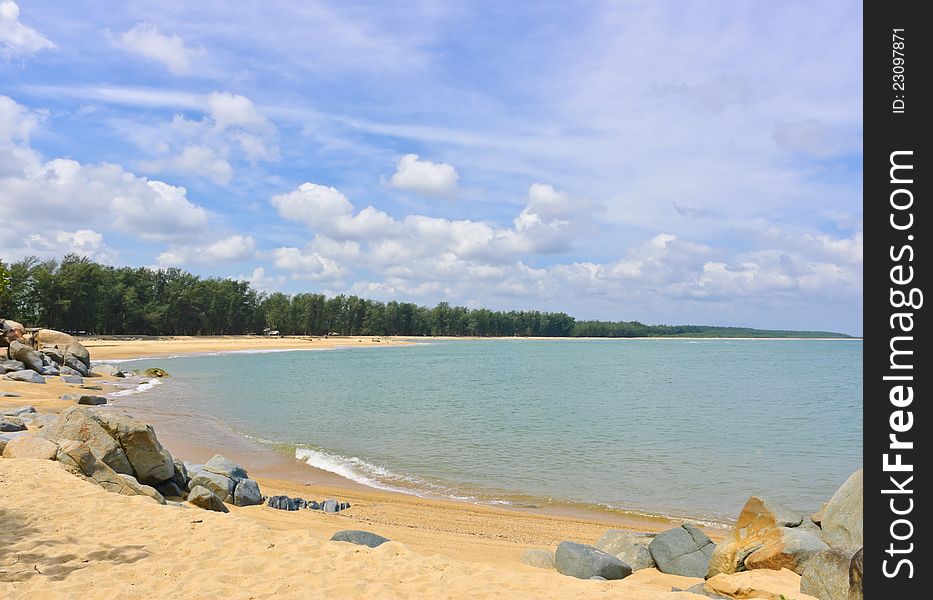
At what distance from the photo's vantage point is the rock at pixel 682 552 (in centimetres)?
865

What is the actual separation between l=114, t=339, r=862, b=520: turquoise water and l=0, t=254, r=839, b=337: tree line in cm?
3525

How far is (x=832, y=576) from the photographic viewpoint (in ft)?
21.0

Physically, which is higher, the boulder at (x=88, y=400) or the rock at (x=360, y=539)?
the rock at (x=360, y=539)

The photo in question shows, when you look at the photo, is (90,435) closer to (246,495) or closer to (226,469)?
(226,469)

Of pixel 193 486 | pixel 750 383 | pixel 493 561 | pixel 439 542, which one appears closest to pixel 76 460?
pixel 193 486

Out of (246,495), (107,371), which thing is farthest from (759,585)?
(107,371)

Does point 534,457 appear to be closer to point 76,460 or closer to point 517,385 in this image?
point 76,460

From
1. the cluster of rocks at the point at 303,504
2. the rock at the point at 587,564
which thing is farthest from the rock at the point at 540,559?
the cluster of rocks at the point at 303,504

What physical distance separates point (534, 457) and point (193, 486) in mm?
10041

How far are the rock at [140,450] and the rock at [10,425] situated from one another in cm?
411

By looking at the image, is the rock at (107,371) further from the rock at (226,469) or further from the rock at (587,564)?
the rock at (587,564)

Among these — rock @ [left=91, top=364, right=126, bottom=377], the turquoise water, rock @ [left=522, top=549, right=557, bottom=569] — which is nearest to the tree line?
rock @ [left=91, top=364, right=126, bottom=377]

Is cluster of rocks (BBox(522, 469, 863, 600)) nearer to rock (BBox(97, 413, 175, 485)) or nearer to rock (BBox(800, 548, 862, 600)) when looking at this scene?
rock (BBox(800, 548, 862, 600))

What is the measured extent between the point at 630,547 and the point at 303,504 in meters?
6.26
